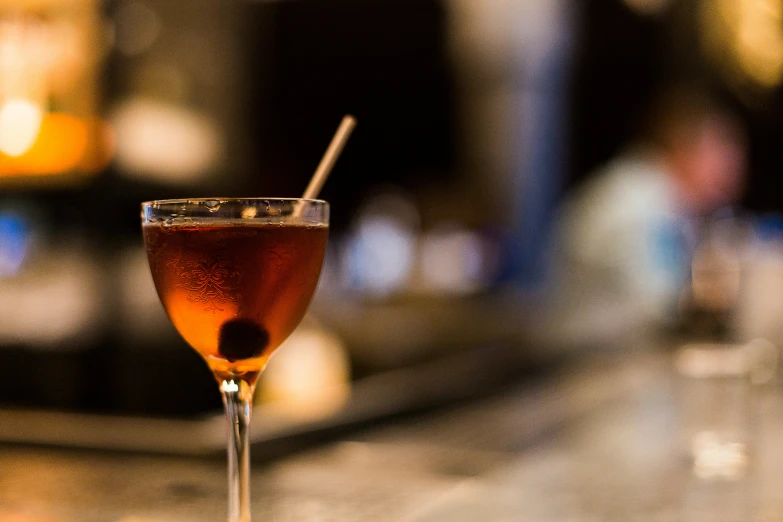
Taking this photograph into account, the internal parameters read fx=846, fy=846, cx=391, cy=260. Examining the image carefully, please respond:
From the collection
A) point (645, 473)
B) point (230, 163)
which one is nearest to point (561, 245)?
point (230, 163)

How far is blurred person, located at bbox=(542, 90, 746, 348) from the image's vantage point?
3.68 meters

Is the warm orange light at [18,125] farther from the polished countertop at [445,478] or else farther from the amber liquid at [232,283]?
the amber liquid at [232,283]

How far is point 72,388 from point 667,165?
125 inches

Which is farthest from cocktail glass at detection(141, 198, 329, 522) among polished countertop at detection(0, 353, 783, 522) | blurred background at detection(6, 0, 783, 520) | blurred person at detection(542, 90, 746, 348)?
blurred person at detection(542, 90, 746, 348)

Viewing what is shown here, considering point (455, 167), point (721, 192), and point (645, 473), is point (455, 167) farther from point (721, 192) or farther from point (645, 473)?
point (645, 473)

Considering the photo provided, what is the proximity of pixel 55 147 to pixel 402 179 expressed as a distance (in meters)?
3.47

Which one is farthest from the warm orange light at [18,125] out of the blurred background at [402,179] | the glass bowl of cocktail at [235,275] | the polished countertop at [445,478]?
the glass bowl of cocktail at [235,275]

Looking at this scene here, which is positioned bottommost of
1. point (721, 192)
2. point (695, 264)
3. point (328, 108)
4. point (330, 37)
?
point (695, 264)

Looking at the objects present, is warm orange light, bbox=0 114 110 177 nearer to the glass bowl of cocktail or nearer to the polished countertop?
the polished countertop

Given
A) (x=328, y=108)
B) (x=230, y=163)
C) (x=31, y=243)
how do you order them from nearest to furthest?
(x=31, y=243), (x=230, y=163), (x=328, y=108)

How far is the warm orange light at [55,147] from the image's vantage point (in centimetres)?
312

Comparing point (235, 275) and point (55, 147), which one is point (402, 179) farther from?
point (235, 275)

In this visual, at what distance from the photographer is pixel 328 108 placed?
19.6 feet

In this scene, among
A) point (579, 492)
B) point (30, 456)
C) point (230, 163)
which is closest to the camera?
point (579, 492)
